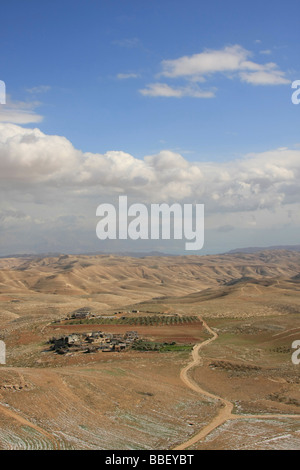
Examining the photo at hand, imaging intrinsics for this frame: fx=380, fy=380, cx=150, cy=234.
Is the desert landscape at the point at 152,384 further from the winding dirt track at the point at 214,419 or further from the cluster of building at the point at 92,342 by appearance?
the cluster of building at the point at 92,342

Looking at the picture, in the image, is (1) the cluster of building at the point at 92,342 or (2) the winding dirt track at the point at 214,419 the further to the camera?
(1) the cluster of building at the point at 92,342

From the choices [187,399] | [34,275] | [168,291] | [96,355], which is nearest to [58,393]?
[187,399]

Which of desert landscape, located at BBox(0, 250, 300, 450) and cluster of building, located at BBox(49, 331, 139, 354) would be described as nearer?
desert landscape, located at BBox(0, 250, 300, 450)

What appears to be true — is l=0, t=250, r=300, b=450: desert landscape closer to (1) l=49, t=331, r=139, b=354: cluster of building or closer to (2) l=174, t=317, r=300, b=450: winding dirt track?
(2) l=174, t=317, r=300, b=450: winding dirt track

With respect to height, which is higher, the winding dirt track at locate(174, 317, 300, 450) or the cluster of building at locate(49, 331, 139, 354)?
the winding dirt track at locate(174, 317, 300, 450)

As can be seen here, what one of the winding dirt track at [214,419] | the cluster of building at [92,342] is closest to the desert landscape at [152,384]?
the winding dirt track at [214,419]

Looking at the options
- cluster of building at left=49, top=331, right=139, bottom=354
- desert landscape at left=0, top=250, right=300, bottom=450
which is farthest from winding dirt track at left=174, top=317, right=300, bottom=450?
cluster of building at left=49, top=331, right=139, bottom=354

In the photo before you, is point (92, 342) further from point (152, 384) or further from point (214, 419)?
point (214, 419)
